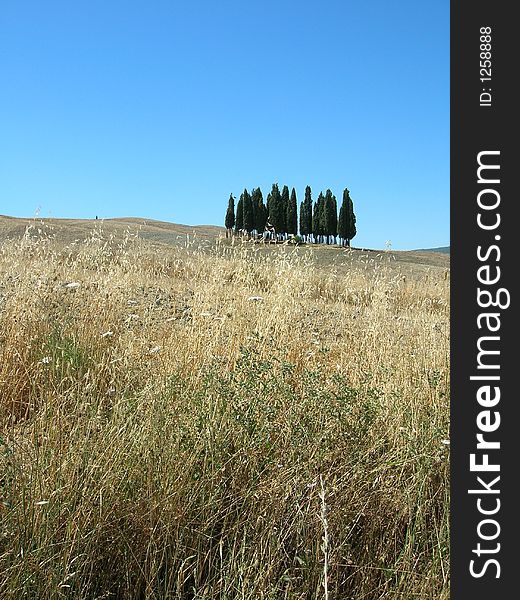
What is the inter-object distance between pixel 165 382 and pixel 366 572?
1.32 metres

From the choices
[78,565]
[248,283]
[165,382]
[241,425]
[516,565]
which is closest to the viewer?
[516,565]

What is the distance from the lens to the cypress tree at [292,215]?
4319cm

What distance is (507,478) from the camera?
1.49 meters

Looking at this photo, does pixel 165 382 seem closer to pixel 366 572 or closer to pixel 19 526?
pixel 19 526

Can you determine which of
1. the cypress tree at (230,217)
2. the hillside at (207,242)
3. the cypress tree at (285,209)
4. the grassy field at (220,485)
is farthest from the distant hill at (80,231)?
the cypress tree at (230,217)

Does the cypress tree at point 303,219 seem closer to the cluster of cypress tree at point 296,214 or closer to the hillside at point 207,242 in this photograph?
the cluster of cypress tree at point 296,214

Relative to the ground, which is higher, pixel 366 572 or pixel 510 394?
pixel 510 394

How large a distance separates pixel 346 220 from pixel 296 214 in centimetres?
389

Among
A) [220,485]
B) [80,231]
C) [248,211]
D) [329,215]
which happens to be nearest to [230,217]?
[248,211]

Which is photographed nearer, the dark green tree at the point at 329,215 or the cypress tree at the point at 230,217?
the dark green tree at the point at 329,215

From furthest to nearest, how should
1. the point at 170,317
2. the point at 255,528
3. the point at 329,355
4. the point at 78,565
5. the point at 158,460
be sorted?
the point at 170,317 < the point at 329,355 < the point at 158,460 < the point at 255,528 < the point at 78,565

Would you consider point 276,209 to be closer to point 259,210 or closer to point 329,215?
point 259,210

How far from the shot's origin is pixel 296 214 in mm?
44094

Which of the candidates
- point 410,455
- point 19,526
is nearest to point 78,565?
point 19,526
